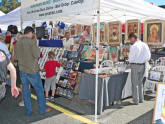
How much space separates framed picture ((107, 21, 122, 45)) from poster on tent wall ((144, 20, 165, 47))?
0.96 meters

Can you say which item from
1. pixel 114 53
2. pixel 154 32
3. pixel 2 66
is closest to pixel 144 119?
pixel 2 66

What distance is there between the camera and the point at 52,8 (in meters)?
4.61

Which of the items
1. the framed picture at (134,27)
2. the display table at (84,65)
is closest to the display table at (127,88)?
the display table at (84,65)

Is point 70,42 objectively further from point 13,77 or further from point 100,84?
point 13,77

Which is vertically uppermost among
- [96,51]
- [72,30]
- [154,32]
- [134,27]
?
[72,30]

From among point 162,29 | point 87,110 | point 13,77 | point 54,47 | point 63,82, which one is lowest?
point 87,110

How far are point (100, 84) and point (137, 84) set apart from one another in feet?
3.85

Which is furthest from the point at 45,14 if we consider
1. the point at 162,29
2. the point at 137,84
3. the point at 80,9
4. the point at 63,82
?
the point at 162,29

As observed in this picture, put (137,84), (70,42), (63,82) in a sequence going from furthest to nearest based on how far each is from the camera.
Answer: (70,42), (63,82), (137,84)

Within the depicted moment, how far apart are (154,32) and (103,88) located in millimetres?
3989

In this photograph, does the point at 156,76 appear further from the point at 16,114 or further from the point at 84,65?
the point at 16,114

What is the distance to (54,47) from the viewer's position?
6.20 m

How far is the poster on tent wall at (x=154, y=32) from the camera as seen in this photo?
6.88 metres

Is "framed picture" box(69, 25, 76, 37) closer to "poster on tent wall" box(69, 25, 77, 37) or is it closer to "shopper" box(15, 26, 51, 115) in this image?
"poster on tent wall" box(69, 25, 77, 37)
